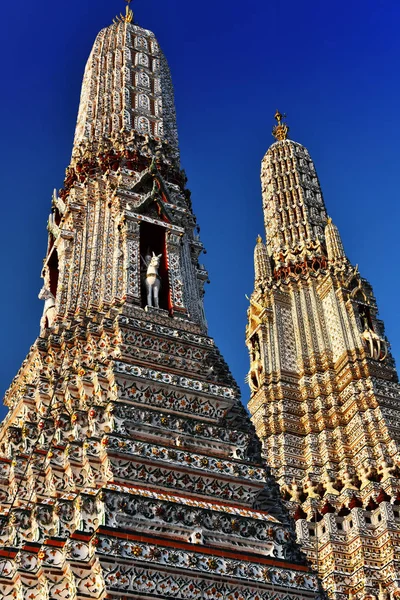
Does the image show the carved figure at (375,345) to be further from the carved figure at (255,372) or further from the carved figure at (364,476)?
the carved figure at (364,476)

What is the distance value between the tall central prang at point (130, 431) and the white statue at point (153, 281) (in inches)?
0.8

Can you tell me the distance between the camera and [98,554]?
256 inches

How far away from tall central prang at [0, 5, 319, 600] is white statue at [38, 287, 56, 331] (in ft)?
0.09

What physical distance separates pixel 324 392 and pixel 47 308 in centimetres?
1238

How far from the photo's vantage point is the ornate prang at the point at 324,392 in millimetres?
17312

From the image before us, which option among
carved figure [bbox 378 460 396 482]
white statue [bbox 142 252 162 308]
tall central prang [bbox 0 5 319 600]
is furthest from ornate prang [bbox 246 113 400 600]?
white statue [bbox 142 252 162 308]

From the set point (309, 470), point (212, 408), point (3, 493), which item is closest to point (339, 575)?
point (309, 470)

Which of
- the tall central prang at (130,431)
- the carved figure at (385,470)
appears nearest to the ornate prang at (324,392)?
the carved figure at (385,470)

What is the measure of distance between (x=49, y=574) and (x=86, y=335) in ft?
12.1

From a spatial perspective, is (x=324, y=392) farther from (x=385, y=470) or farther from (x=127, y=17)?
(x=127, y=17)

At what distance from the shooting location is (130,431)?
813cm

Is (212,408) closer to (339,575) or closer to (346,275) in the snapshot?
(339,575)

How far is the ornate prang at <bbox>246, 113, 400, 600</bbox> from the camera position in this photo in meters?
17.3

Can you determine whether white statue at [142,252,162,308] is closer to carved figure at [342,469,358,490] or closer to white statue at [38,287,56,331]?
white statue at [38,287,56,331]
